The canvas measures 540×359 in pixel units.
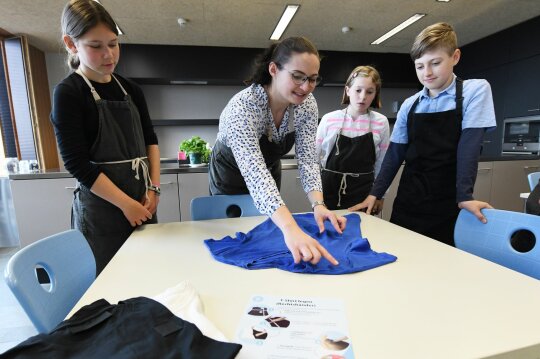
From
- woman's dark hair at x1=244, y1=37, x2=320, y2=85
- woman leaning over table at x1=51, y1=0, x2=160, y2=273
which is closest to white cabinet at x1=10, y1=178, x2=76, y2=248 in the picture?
woman leaning over table at x1=51, y1=0, x2=160, y2=273

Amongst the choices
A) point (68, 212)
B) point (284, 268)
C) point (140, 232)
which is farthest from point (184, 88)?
point (284, 268)

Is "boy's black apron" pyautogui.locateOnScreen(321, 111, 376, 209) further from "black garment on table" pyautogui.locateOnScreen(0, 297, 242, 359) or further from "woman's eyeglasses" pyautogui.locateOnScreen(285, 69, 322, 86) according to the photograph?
"black garment on table" pyautogui.locateOnScreen(0, 297, 242, 359)

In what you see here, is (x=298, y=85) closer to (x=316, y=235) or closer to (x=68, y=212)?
(x=316, y=235)

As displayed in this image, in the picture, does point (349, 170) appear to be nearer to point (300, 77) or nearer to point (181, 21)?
point (300, 77)

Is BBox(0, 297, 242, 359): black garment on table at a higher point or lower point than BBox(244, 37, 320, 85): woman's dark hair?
lower

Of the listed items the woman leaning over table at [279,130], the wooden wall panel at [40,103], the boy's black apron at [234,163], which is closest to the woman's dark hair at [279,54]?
the woman leaning over table at [279,130]

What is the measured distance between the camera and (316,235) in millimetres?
894

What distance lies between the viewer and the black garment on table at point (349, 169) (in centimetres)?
156

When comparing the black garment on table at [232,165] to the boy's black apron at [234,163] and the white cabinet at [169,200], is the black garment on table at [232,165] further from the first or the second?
the white cabinet at [169,200]

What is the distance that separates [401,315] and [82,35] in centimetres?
106

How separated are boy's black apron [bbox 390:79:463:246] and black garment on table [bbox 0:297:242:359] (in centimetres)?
105

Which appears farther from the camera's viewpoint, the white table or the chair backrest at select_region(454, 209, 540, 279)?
the chair backrest at select_region(454, 209, 540, 279)

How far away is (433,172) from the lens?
117 centimetres

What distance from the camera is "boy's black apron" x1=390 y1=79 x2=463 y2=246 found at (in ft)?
3.66
